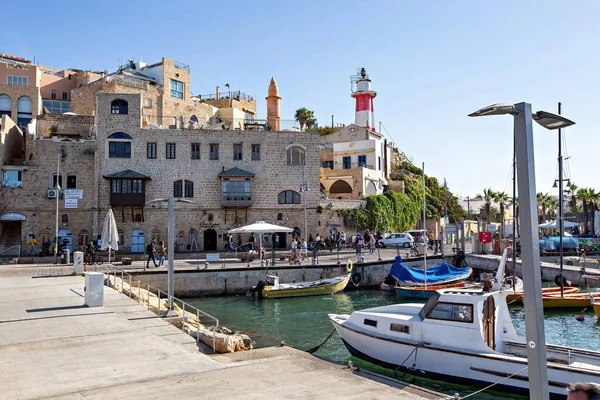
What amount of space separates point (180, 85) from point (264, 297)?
3963 centimetres

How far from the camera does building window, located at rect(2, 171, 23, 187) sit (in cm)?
4053

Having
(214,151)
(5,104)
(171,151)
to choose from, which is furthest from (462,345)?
(5,104)

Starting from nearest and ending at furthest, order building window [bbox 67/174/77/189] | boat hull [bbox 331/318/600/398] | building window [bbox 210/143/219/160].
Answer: boat hull [bbox 331/318/600/398] < building window [bbox 67/174/77/189] < building window [bbox 210/143/219/160]

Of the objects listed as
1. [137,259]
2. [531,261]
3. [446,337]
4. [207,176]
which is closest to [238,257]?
[137,259]

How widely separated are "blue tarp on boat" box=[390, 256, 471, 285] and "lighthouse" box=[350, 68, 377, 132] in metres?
35.2

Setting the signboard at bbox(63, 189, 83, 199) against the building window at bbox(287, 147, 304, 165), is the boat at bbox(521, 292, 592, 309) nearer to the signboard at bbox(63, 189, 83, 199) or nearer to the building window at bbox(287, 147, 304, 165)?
the building window at bbox(287, 147, 304, 165)

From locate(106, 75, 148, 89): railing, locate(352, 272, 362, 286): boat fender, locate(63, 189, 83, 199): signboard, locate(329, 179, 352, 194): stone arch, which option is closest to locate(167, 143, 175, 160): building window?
locate(63, 189, 83, 199): signboard

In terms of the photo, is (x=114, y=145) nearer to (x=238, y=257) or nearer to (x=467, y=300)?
(x=238, y=257)

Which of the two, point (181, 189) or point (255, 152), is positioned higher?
point (255, 152)

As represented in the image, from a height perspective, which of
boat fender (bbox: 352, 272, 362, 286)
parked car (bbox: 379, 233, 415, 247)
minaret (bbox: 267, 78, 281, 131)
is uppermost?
minaret (bbox: 267, 78, 281, 131)

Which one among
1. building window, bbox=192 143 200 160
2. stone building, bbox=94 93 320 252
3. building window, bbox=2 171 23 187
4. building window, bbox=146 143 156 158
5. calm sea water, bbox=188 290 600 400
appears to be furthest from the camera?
building window, bbox=192 143 200 160

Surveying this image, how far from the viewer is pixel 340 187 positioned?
52688 millimetres

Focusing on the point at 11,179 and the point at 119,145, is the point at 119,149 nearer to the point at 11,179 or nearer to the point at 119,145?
the point at 119,145

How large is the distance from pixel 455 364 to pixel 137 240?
34610 mm
